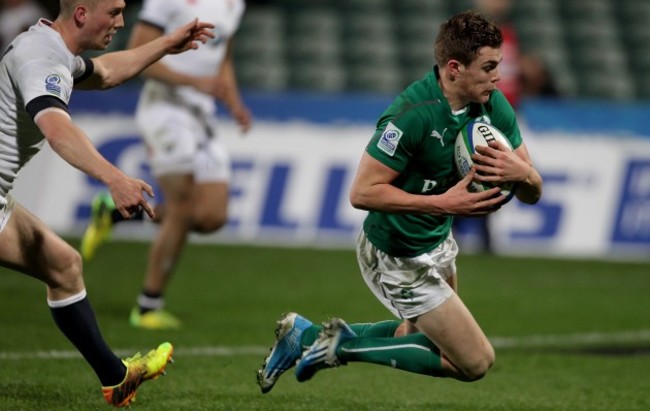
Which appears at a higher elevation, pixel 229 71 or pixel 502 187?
pixel 502 187

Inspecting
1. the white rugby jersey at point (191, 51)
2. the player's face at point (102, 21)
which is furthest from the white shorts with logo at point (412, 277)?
the white rugby jersey at point (191, 51)

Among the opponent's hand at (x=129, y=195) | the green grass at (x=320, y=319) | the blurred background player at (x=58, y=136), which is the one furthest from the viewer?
the green grass at (x=320, y=319)

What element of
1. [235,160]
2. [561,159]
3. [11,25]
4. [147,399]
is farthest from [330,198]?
[147,399]

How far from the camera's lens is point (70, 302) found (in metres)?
5.43

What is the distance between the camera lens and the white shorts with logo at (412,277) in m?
5.34

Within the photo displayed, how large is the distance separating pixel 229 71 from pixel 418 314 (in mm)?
3909

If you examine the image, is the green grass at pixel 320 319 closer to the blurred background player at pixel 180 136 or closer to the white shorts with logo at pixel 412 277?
the blurred background player at pixel 180 136

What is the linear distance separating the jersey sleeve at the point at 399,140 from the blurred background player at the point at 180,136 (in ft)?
10.9

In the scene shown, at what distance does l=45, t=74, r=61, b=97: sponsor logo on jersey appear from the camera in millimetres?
4949

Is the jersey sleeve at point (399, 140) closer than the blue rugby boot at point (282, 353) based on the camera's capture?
Yes

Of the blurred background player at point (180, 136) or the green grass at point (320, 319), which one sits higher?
the blurred background player at point (180, 136)

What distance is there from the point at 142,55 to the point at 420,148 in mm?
1459

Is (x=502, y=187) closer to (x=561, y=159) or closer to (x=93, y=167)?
(x=93, y=167)

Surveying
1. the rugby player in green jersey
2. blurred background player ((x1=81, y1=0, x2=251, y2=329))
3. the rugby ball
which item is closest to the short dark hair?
the rugby player in green jersey
